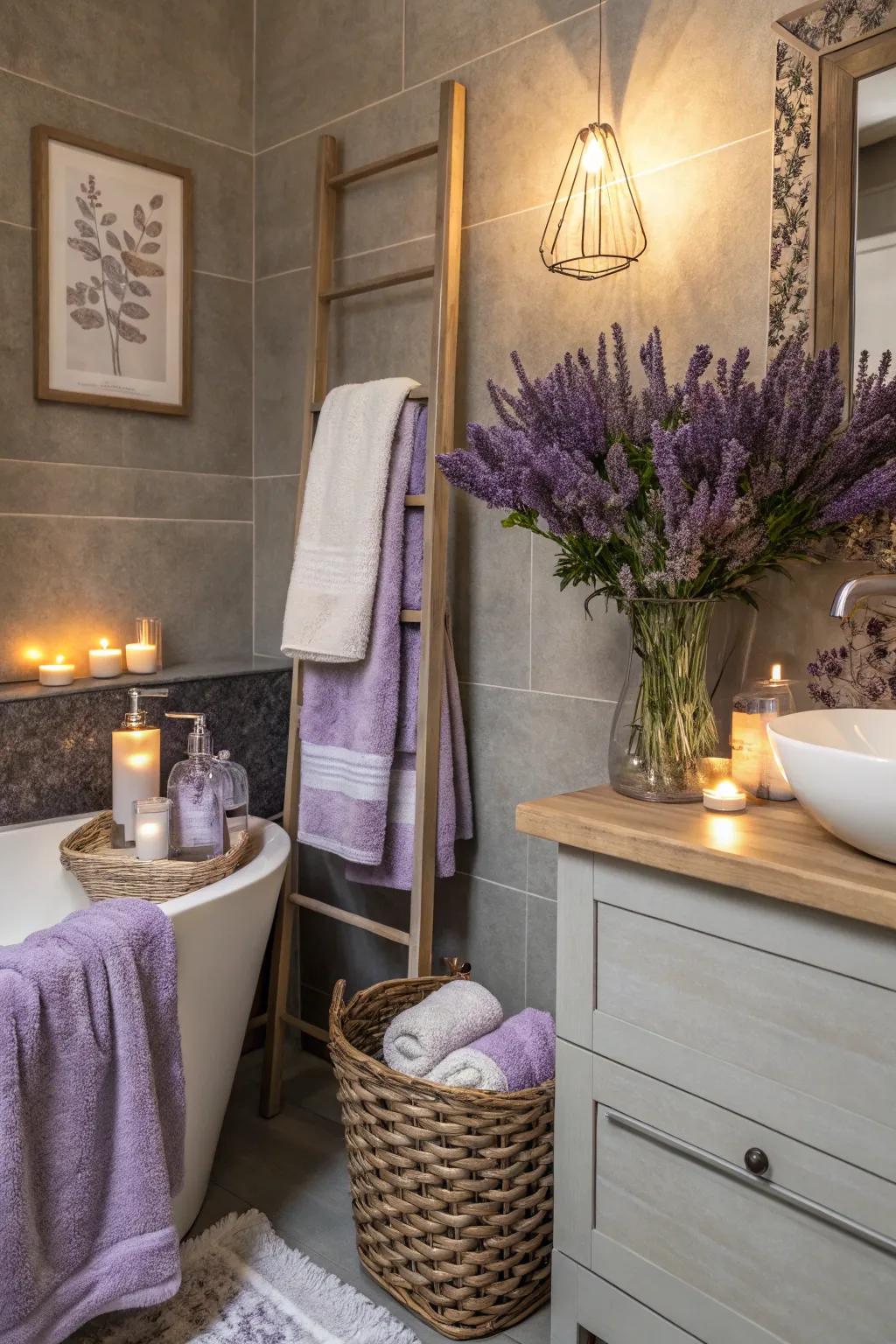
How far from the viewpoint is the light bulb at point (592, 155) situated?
173cm

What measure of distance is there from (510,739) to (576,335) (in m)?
0.77

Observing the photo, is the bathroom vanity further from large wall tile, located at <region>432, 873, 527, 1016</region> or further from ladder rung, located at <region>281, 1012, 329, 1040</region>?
ladder rung, located at <region>281, 1012, 329, 1040</region>

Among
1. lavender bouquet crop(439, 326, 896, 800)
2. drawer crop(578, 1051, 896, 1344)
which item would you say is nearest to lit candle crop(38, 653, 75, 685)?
lavender bouquet crop(439, 326, 896, 800)

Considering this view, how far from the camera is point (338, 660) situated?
2.01 metres

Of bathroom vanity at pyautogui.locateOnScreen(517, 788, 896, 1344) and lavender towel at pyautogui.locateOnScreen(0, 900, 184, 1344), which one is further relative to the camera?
lavender towel at pyautogui.locateOnScreen(0, 900, 184, 1344)

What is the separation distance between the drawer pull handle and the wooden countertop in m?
0.33

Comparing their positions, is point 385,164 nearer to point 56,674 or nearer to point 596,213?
point 596,213

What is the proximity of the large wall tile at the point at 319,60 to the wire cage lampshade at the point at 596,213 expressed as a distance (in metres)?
0.63

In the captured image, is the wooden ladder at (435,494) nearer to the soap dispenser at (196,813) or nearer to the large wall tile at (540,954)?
the large wall tile at (540,954)

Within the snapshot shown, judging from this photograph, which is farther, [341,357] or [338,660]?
[341,357]

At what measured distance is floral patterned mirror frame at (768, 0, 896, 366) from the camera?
4.79ft

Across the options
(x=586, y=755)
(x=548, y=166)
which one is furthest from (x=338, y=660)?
(x=548, y=166)

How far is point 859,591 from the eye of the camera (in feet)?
4.12

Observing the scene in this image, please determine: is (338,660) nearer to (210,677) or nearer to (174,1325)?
(210,677)
